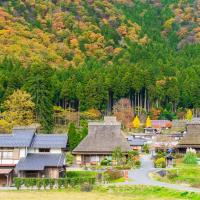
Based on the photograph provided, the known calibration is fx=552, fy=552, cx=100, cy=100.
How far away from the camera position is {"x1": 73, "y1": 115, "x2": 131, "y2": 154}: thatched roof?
47.2 metres

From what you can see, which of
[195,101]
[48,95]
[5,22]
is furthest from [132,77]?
[5,22]

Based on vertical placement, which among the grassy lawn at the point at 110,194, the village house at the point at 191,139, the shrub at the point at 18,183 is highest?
the village house at the point at 191,139

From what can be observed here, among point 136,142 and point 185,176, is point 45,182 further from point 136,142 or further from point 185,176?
point 136,142

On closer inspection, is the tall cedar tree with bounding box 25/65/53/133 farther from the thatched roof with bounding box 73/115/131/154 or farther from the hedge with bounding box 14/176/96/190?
the hedge with bounding box 14/176/96/190

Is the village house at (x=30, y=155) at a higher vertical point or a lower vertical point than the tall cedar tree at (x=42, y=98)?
lower

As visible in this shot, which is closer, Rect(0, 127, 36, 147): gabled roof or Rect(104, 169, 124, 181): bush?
Rect(104, 169, 124, 181): bush

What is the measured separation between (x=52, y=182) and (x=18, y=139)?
24.4ft

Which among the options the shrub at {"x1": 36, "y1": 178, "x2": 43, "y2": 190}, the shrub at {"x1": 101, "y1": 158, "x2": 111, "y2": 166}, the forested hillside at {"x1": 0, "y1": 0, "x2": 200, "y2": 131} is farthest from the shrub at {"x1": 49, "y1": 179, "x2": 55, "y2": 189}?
the forested hillside at {"x1": 0, "y1": 0, "x2": 200, "y2": 131}

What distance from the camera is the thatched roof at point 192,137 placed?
51031 millimetres

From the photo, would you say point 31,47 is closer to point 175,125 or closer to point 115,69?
point 115,69

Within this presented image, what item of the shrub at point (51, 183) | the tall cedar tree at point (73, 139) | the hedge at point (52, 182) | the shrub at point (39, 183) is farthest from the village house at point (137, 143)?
the shrub at point (39, 183)

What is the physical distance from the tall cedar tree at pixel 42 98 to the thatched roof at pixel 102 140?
13.0 metres

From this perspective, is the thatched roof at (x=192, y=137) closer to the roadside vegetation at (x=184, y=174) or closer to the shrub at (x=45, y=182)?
the roadside vegetation at (x=184, y=174)

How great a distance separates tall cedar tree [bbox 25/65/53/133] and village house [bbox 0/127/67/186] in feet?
53.2
